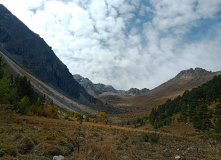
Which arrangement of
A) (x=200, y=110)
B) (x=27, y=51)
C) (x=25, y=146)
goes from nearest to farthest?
1. (x=25, y=146)
2. (x=200, y=110)
3. (x=27, y=51)

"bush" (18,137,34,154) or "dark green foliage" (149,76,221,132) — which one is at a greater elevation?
"dark green foliage" (149,76,221,132)

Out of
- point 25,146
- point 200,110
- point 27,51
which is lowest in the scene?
point 25,146

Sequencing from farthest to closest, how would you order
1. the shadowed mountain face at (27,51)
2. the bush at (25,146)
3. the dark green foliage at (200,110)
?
the shadowed mountain face at (27,51) → the dark green foliage at (200,110) → the bush at (25,146)

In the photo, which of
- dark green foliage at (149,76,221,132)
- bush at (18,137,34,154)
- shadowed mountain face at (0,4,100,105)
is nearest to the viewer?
bush at (18,137,34,154)

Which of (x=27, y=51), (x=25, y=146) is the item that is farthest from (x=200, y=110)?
(x=27, y=51)

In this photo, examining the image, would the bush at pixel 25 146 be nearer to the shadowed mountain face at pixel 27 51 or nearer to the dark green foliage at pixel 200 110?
the dark green foliage at pixel 200 110

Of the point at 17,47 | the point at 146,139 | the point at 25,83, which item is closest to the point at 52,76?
the point at 17,47

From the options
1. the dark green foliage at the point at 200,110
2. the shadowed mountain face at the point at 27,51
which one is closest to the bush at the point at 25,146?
the dark green foliage at the point at 200,110

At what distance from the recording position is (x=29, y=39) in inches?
7431

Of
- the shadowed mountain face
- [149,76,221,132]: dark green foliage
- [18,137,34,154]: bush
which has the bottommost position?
[18,137,34,154]: bush

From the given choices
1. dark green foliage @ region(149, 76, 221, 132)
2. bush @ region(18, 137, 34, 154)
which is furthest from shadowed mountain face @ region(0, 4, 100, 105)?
bush @ region(18, 137, 34, 154)

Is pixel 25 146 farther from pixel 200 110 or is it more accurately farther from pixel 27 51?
pixel 27 51

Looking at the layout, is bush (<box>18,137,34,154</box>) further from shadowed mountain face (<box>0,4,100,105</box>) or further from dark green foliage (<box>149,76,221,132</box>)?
shadowed mountain face (<box>0,4,100,105</box>)

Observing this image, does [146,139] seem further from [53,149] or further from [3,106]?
[3,106]
